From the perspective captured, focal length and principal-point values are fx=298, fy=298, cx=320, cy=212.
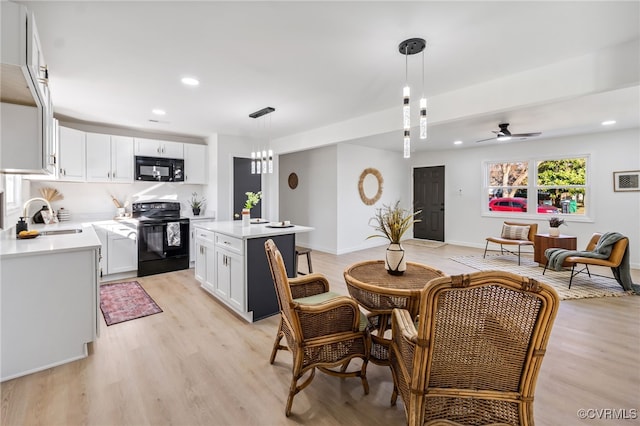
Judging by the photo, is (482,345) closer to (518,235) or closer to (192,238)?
(192,238)

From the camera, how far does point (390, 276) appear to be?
91.3 inches

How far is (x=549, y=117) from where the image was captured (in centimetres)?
438

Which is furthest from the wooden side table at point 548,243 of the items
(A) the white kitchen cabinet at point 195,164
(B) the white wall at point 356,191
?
(A) the white kitchen cabinet at point 195,164

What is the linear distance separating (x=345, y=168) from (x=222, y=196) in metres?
2.64

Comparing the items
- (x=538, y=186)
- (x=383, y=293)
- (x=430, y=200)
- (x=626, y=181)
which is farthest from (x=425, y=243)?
(x=383, y=293)

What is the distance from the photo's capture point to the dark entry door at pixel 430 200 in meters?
7.83

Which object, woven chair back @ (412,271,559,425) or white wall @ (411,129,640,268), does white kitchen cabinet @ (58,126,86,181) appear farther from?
white wall @ (411,129,640,268)

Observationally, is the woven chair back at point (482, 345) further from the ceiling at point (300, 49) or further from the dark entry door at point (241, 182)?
the dark entry door at point (241, 182)

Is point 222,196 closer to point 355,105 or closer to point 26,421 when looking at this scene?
point 355,105

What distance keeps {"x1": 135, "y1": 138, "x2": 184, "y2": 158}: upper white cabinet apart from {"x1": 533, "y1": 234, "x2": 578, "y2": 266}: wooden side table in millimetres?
6587

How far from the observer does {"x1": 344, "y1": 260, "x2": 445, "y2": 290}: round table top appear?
2.11m

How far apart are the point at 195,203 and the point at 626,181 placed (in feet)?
26.0

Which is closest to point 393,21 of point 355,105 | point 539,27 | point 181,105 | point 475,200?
point 539,27

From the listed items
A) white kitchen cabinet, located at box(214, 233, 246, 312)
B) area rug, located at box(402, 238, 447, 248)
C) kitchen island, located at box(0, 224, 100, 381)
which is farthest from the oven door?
area rug, located at box(402, 238, 447, 248)
